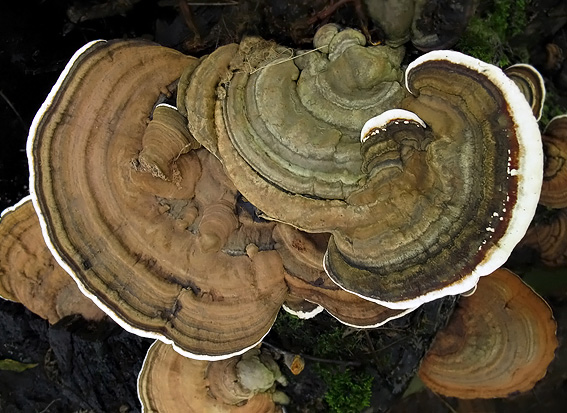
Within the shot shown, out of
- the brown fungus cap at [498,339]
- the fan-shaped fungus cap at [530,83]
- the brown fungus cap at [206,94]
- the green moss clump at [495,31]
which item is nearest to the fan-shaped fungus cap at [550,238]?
the brown fungus cap at [498,339]

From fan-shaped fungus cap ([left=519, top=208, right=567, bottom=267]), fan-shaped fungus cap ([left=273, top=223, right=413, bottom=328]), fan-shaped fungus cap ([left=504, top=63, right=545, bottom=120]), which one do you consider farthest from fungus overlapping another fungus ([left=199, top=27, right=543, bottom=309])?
fan-shaped fungus cap ([left=519, top=208, right=567, bottom=267])

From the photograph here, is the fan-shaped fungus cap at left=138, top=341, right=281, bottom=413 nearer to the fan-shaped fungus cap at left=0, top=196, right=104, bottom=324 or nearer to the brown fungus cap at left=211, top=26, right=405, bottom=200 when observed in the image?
the fan-shaped fungus cap at left=0, top=196, right=104, bottom=324

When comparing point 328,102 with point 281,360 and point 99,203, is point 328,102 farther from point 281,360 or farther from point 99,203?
point 281,360

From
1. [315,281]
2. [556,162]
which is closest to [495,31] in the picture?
[556,162]

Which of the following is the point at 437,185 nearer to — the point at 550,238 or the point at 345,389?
the point at 345,389

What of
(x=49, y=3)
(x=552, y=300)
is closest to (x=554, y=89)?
(x=552, y=300)
